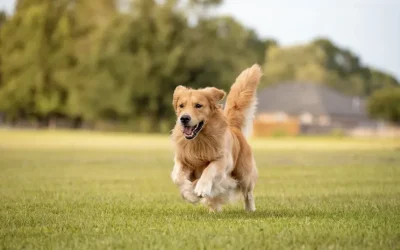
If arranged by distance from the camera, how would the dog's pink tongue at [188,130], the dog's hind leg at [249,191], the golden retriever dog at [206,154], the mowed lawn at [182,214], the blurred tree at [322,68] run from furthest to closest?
the blurred tree at [322,68] → the dog's hind leg at [249,191] → the dog's pink tongue at [188,130] → the golden retriever dog at [206,154] → the mowed lawn at [182,214]

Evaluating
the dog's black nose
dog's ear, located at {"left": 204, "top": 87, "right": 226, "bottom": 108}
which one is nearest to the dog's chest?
the dog's black nose

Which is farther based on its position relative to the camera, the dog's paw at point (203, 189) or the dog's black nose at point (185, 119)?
the dog's black nose at point (185, 119)

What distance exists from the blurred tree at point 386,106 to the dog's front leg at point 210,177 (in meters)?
73.2

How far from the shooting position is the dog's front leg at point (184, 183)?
8.20m

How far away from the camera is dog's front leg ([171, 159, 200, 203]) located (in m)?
8.20

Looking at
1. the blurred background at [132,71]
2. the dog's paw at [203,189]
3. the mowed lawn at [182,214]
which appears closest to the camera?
the mowed lawn at [182,214]

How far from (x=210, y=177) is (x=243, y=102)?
1.95 metres

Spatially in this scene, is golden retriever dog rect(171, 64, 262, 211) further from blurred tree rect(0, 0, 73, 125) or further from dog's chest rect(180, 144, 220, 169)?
blurred tree rect(0, 0, 73, 125)

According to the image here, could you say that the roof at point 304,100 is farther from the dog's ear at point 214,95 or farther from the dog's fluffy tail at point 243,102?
the dog's ear at point 214,95

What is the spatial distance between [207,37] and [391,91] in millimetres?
25593

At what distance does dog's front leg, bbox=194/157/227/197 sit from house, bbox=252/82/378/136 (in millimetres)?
68286

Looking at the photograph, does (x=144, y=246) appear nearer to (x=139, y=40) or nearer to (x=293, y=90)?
(x=139, y=40)

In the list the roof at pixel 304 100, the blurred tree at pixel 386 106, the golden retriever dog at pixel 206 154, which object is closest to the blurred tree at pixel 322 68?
the roof at pixel 304 100

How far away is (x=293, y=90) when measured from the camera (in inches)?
3243
